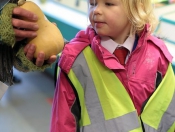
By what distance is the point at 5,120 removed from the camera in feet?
6.76

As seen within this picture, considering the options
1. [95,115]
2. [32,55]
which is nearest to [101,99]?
[95,115]

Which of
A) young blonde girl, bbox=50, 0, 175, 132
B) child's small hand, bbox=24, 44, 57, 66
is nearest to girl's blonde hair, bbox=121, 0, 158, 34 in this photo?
young blonde girl, bbox=50, 0, 175, 132

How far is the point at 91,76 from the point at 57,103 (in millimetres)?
159

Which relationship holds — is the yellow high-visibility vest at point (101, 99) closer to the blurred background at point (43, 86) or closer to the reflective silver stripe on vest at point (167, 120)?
the reflective silver stripe on vest at point (167, 120)

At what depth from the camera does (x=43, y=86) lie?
2.45m

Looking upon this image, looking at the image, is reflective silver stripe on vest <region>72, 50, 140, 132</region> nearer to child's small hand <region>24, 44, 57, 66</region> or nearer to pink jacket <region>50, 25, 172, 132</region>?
pink jacket <region>50, 25, 172, 132</region>

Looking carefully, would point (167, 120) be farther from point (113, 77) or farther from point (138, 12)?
point (138, 12)

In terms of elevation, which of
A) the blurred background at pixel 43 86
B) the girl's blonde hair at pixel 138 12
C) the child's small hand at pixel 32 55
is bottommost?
the blurred background at pixel 43 86

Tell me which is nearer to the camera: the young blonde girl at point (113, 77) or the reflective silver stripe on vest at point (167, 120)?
the young blonde girl at point (113, 77)

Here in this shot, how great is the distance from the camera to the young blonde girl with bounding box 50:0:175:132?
100 cm

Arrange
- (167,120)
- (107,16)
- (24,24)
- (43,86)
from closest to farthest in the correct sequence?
(24,24)
(107,16)
(167,120)
(43,86)

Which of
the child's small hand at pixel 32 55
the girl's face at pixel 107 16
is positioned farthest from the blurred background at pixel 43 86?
the child's small hand at pixel 32 55

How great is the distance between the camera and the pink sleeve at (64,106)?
102 cm

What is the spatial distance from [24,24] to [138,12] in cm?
41
